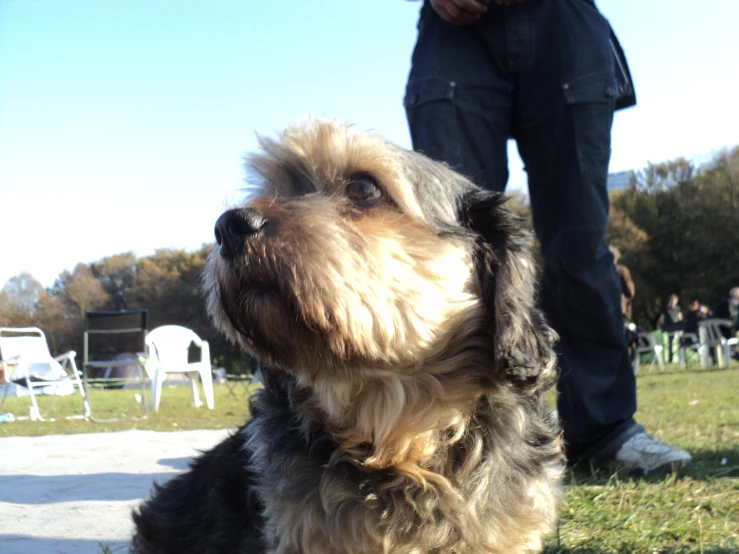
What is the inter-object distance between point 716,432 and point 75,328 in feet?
88.7

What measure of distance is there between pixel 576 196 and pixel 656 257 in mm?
48805

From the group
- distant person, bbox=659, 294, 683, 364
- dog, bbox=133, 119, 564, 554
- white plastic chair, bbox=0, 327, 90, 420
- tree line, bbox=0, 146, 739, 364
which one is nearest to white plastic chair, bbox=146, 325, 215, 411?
white plastic chair, bbox=0, 327, 90, 420

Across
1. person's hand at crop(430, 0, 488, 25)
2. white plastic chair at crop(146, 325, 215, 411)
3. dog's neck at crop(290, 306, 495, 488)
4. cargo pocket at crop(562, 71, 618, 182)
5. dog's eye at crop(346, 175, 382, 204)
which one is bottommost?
white plastic chair at crop(146, 325, 215, 411)

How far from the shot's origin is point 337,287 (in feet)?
7.18

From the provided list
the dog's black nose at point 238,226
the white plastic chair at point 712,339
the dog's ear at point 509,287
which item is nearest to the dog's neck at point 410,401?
the dog's ear at point 509,287

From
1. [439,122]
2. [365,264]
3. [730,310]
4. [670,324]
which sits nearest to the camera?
[365,264]

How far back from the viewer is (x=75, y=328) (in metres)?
27.6

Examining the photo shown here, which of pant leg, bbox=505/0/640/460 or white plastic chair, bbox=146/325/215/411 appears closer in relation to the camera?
pant leg, bbox=505/0/640/460

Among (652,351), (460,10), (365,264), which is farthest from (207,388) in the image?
(652,351)

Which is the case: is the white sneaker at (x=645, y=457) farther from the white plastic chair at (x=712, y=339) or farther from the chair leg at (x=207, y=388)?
the white plastic chair at (x=712, y=339)

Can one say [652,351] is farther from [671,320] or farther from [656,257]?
[656,257]

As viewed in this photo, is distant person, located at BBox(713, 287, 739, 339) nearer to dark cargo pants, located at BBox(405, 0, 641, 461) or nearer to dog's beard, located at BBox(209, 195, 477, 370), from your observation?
dark cargo pants, located at BBox(405, 0, 641, 461)

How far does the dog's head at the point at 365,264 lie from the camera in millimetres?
2158

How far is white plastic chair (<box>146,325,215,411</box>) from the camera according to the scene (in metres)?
13.8
